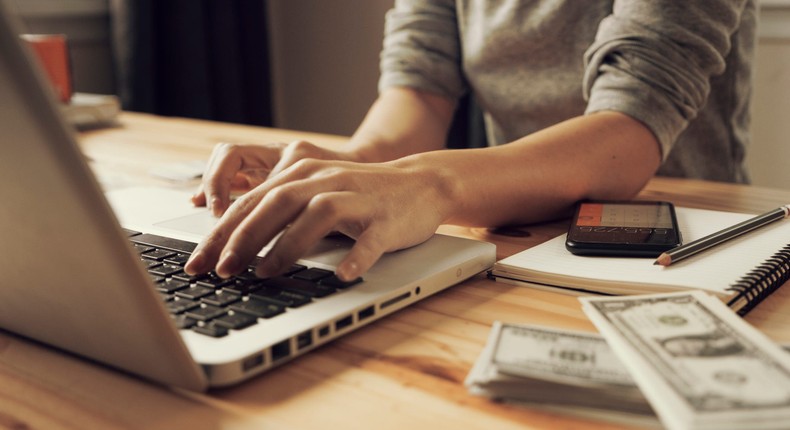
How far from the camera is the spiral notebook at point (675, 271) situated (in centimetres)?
56

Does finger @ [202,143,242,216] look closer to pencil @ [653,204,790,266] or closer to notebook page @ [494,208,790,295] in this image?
notebook page @ [494,208,790,295]

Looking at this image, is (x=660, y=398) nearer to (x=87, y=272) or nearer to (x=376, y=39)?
(x=87, y=272)

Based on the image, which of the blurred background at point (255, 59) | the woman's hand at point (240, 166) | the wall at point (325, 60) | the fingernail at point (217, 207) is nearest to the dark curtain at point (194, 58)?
the blurred background at point (255, 59)

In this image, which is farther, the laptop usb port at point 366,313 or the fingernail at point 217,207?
the fingernail at point 217,207

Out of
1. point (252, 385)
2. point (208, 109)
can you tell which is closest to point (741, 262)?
point (252, 385)

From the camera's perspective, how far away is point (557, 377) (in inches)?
15.8

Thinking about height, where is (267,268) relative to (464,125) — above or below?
above

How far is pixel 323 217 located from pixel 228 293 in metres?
0.09

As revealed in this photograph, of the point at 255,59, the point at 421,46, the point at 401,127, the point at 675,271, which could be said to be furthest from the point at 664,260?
the point at 255,59

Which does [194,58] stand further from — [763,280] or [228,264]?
[763,280]

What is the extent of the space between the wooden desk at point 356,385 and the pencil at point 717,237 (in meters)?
0.07

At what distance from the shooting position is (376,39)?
2740 mm

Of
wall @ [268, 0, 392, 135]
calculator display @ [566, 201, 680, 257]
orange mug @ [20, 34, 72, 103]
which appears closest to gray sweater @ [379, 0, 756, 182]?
calculator display @ [566, 201, 680, 257]

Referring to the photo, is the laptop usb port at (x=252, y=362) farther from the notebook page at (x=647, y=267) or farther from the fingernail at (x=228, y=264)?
the notebook page at (x=647, y=267)
